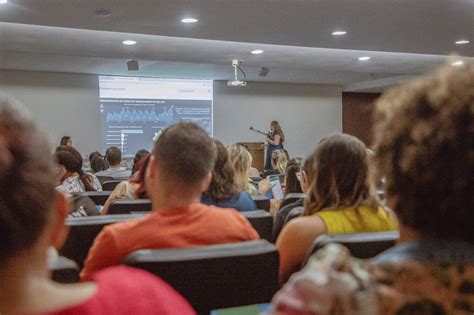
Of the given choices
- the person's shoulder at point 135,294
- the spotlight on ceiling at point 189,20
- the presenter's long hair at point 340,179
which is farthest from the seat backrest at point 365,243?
the spotlight on ceiling at point 189,20

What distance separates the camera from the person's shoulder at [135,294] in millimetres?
812

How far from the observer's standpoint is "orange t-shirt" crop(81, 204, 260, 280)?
1.56m

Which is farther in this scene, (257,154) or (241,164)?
(257,154)

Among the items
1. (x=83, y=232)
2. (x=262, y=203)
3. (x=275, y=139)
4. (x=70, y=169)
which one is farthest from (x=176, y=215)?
(x=275, y=139)

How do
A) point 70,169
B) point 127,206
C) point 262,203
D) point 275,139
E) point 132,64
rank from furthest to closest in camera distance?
point 275,139, point 132,64, point 70,169, point 262,203, point 127,206

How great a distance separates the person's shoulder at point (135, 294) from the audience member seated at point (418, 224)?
0.84ft

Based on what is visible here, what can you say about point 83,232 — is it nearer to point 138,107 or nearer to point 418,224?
point 418,224

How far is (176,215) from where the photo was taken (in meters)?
1.69

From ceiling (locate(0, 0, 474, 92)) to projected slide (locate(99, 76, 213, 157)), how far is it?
0.39 m

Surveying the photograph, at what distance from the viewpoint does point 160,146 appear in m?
1.92

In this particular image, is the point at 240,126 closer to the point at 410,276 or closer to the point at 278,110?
the point at 278,110

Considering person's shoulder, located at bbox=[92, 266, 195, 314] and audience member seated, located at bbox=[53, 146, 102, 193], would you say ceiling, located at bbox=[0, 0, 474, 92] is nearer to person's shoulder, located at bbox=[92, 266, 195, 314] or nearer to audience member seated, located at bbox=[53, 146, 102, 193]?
audience member seated, located at bbox=[53, 146, 102, 193]

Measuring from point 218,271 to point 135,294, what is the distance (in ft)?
2.03

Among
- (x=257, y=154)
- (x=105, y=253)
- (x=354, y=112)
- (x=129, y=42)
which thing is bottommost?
(x=257, y=154)
